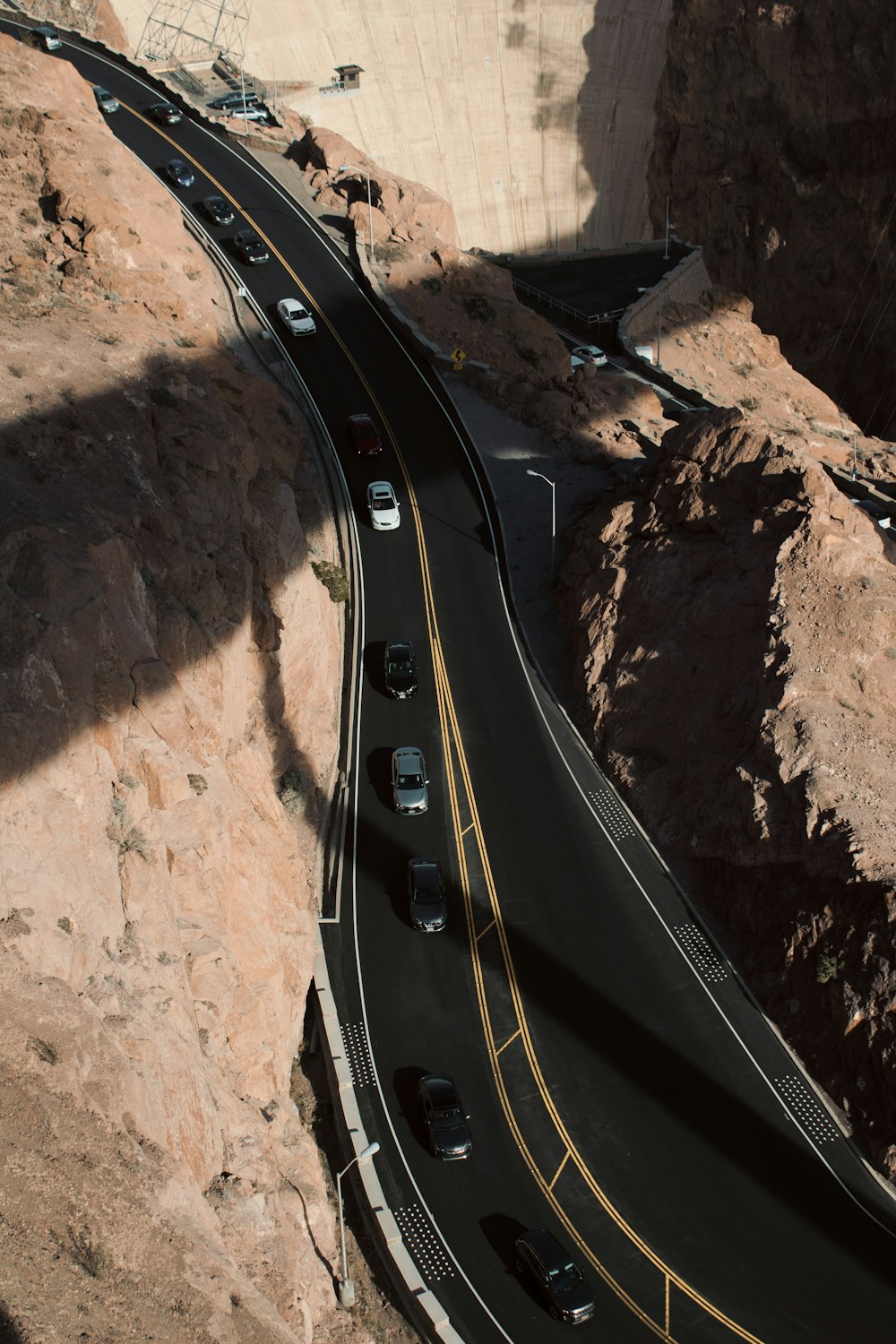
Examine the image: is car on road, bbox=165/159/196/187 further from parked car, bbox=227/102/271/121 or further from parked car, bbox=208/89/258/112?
parked car, bbox=208/89/258/112

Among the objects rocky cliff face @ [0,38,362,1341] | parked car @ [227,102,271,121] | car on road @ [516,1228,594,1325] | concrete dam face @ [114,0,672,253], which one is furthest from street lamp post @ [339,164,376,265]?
car on road @ [516,1228,594,1325]

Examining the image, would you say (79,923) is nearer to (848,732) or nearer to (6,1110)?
(6,1110)

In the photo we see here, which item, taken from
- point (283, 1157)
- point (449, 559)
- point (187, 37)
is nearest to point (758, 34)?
point (187, 37)

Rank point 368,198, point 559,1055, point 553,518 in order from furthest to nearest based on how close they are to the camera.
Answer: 1. point 368,198
2. point 553,518
3. point 559,1055

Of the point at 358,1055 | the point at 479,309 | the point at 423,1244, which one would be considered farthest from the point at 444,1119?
the point at 479,309

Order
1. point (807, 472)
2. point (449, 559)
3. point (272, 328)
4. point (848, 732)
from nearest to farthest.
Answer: point (848, 732) < point (807, 472) < point (449, 559) < point (272, 328)

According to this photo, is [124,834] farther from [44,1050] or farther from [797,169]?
[797,169]
